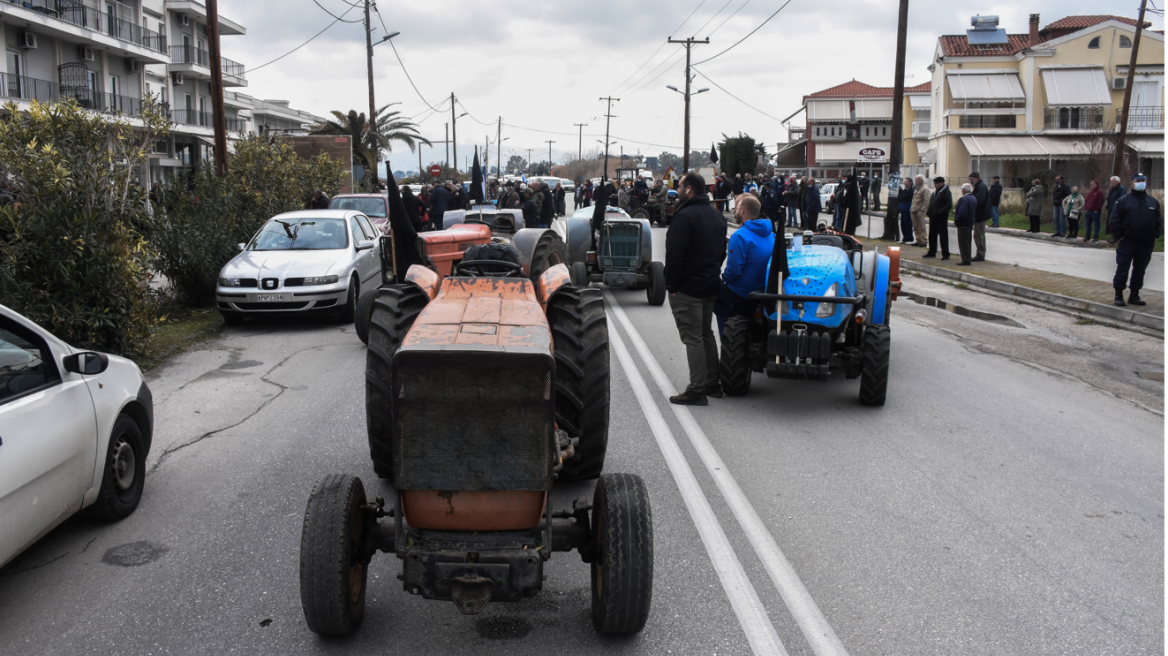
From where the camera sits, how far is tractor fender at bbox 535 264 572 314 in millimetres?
5945

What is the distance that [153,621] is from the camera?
14.3ft

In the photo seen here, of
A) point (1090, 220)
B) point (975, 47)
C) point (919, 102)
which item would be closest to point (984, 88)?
point (975, 47)

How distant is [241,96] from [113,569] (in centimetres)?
6211

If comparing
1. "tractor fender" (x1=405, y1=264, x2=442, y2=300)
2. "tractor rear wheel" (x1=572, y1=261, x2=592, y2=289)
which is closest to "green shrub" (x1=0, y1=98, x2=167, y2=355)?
"tractor fender" (x1=405, y1=264, x2=442, y2=300)

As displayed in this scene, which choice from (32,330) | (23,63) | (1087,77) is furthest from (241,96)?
(32,330)

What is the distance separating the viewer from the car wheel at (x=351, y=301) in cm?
1342

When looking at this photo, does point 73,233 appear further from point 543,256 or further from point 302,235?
point 302,235

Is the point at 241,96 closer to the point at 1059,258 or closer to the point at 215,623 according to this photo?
the point at 1059,258

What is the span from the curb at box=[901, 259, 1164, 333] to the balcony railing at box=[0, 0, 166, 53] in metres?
33.5

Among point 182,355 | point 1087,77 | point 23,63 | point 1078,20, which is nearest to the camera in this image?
point 182,355

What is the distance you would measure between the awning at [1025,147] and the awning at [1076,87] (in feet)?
7.23

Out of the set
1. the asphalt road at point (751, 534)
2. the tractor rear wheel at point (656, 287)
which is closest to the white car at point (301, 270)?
the asphalt road at point (751, 534)

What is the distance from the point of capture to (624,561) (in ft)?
13.0

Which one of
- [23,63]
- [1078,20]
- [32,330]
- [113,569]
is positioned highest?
[1078,20]
